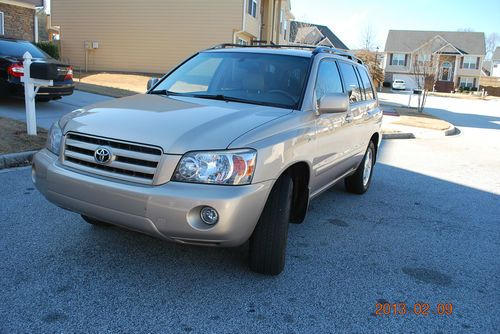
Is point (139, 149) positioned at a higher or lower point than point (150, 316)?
higher

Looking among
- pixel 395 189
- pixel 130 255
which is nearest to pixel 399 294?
pixel 130 255

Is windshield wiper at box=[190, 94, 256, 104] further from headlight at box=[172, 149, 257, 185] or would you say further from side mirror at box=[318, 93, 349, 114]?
headlight at box=[172, 149, 257, 185]

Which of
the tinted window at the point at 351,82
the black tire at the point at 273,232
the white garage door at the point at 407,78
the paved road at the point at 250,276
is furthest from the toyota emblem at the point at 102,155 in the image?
the white garage door at the point at 407,78

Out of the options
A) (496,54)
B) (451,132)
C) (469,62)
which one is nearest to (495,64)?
(496,54)

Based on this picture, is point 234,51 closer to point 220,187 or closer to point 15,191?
point 220,187

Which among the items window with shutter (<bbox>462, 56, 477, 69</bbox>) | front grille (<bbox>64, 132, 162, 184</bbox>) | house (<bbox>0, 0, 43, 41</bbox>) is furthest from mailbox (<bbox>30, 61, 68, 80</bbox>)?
window with shutter (<bbox>462, 56, 477, 69</bbox>)

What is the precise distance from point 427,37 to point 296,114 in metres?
74.1

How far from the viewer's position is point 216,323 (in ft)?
9.91

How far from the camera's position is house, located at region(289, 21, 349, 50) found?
1813 inches

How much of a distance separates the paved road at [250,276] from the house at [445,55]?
67701 mm

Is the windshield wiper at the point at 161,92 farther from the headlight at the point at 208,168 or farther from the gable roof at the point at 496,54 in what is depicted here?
the gable roof at the point at 496,54

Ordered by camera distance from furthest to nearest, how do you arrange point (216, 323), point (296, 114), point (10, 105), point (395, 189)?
Answer: point (10, 105), point (395, 189), point (296, 114), point (216, 323)

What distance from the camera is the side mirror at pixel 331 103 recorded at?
4.09 metres

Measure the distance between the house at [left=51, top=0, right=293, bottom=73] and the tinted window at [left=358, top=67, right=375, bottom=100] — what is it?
18696 millimetres
